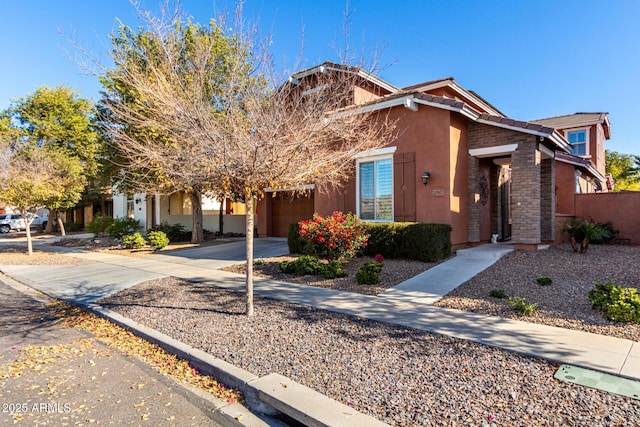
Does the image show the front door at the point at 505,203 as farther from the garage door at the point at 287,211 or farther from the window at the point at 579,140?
the window at the point at 579,140

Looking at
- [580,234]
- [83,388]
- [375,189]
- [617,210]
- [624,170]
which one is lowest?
[83,388]

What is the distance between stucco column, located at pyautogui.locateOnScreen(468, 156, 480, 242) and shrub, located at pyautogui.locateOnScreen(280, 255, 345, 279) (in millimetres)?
5308

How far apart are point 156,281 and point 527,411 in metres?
8.55

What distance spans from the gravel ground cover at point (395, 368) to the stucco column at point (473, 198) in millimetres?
7665

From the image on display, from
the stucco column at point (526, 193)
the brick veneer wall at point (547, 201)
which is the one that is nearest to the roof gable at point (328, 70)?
the stucco column at point (526, 193)

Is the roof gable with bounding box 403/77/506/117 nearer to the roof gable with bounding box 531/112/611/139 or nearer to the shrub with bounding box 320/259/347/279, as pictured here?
the shrub with bounding box 320/259/347/279

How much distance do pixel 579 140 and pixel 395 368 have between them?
25.3m

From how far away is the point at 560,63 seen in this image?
12.5 meters

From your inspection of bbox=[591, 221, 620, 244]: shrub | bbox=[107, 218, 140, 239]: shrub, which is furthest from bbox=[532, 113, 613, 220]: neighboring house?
bbox=[107, 218, 140, 239]: shrub

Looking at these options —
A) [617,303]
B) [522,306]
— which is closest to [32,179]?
[522,306]

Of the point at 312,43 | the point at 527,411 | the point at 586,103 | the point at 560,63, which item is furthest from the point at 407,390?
the point at 586,103

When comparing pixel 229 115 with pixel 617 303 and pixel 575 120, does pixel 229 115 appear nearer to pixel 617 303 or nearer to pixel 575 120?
pixel 617 303

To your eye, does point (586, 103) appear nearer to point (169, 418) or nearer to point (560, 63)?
point (560, 63)

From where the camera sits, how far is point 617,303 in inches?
206
